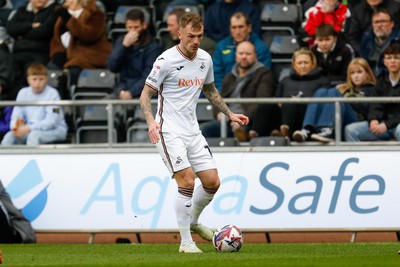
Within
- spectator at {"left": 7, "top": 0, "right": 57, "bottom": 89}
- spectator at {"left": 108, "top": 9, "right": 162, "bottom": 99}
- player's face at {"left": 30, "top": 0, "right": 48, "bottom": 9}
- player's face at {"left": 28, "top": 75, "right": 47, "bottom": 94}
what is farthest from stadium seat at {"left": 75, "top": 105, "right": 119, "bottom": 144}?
player's face at {"left": 30, "top": 0, "right": 48, "bottom": 9}

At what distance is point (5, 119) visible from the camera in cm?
1745

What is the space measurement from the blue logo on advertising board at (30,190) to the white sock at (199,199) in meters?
3.66

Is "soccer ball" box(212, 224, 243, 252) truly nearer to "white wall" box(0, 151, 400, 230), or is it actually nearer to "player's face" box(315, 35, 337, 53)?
"white wall" box(0, 151, 400, 230)

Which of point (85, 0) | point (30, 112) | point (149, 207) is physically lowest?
point (149, 207)

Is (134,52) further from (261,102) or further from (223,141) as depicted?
(261,102)

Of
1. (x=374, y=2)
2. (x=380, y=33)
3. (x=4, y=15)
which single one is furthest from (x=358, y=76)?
(x=4, y=15)

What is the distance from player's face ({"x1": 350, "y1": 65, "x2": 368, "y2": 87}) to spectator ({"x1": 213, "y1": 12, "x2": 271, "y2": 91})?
6.33 ft

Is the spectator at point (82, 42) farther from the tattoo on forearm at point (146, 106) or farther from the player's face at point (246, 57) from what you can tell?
the tattoo on forearm at point (146, 106)

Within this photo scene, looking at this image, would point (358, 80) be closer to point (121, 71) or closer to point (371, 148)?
point (371, 148)

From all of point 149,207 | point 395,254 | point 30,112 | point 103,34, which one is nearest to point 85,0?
point 103,34

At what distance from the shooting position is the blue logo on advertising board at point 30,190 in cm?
1722

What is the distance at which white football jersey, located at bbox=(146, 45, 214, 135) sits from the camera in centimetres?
1369

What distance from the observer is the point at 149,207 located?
16984 millimetres

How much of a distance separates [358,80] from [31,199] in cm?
497
